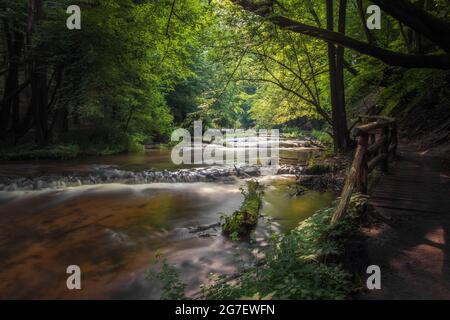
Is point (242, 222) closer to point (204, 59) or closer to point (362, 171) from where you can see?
point (362, 171)

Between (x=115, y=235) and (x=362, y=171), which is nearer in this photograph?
(x=362, y=171)

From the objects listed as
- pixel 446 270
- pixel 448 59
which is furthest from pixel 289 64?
pixel 446 270

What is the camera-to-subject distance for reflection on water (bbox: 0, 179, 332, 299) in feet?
16.7

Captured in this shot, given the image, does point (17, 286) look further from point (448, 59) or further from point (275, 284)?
point (448, 59)

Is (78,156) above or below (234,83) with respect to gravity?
below

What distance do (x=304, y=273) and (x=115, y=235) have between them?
4.51 meters

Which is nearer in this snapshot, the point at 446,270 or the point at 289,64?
the point at 446,270

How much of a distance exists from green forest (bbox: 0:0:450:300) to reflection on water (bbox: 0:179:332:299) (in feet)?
0.13

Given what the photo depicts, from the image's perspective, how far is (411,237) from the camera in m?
4.87

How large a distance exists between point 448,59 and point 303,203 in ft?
14.8

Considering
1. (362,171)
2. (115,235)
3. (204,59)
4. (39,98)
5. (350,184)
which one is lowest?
(115,235)

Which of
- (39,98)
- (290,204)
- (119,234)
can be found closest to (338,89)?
(290,204)

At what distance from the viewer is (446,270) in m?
3.96

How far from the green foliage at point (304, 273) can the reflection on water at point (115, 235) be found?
1.39m
